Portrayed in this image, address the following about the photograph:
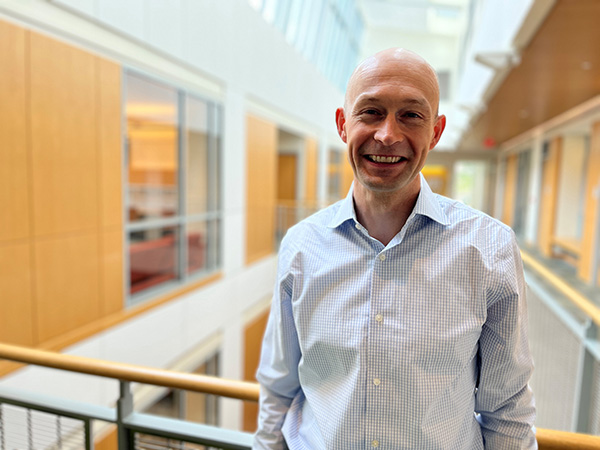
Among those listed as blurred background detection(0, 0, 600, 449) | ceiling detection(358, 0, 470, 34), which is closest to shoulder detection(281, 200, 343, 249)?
blurred background detection(0, 0, 600, 449)

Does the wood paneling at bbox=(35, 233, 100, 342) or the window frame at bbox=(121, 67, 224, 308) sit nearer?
the wood paneling at bbox=(35, 233, 100, 342)

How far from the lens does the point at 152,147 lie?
7543 mm

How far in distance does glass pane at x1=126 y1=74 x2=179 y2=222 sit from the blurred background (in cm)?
4

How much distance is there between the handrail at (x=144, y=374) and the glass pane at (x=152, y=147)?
3731 mm

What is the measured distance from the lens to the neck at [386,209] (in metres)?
1.18

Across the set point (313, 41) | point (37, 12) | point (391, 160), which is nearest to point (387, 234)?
point (391, 160)

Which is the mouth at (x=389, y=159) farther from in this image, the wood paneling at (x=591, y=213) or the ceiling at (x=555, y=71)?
the wood paneling at (x=591, y=213)

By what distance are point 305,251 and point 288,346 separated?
28 cm

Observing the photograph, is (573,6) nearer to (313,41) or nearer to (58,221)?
(58,221)

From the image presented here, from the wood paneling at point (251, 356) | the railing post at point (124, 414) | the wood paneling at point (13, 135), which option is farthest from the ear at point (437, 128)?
the wood paneling at point (251, 356)

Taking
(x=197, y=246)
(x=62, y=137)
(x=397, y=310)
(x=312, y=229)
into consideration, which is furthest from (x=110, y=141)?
(x=397, y=310)

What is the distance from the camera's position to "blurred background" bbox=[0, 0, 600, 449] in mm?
3697

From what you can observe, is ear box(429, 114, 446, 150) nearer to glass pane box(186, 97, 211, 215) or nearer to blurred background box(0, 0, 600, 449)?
blurred background box(0, 0, 600, 449)

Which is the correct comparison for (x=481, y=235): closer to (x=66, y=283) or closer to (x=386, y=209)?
(x=386, y=209)
